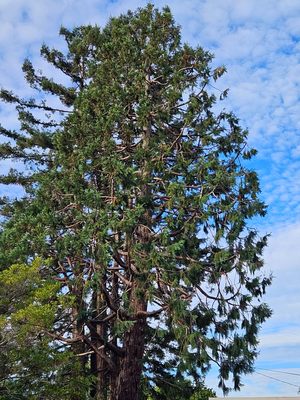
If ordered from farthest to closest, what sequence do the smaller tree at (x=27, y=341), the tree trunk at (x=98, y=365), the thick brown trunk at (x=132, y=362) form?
the tree trunk at (x=98, y=365) < the thick brown trunk at (x=132, y=362) < the smaller tree at (x=27, y=341)

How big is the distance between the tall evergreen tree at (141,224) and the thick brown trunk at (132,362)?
0.03 m

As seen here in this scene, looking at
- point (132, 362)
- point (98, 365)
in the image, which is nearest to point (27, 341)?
point (132, 362)

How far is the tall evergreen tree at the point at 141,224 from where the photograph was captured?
1180 centimetres

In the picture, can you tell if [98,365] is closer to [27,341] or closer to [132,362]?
[132,362]

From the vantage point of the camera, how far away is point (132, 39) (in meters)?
15.8

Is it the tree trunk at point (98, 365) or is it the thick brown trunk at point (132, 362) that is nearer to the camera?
the thick brown trunk at point (132, 362)

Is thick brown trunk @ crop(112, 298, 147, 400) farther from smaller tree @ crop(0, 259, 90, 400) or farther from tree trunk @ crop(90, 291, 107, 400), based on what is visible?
smaller tree @ crop(0, 259, 90, 400)

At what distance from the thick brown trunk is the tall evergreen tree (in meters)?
0.03

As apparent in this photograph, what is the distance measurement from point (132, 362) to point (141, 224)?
11.4ft

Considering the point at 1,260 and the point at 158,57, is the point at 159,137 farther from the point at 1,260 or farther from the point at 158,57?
the point at 1,260

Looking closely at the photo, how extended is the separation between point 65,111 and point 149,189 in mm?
7705

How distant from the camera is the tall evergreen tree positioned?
11.8 meters

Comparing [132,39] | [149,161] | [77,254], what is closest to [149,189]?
[149,161]

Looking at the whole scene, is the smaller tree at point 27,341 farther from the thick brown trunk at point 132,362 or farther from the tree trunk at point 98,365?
the tree trunk at point 98,365
